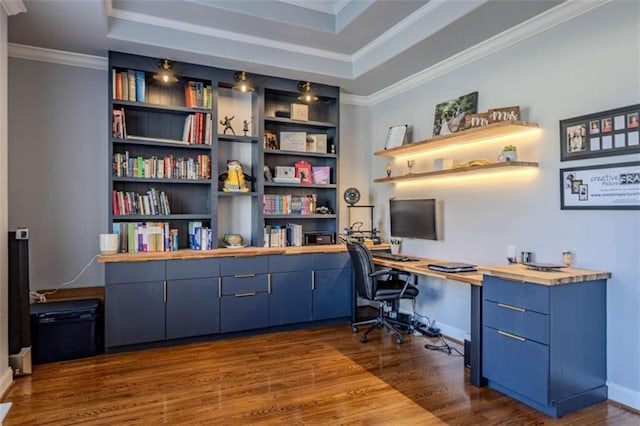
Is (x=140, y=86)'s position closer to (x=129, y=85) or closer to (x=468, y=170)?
(x=129, y=85)

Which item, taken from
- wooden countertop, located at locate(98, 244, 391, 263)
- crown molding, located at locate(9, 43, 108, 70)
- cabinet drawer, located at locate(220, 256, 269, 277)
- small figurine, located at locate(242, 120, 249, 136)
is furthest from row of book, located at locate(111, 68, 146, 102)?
cabinet drawer, located at locate(220, 256, 269, 277)

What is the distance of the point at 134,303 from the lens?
3.50m

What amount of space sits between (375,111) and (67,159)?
3.44 metres

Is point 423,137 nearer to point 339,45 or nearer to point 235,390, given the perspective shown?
point 339,45

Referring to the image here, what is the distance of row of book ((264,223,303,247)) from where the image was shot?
432 cm

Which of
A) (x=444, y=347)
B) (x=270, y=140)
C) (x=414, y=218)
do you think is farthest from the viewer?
(x=270, y=140)

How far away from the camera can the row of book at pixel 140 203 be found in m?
3.71

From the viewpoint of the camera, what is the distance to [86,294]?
365cm

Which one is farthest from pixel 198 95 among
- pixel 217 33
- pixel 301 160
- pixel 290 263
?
pixel 290 263

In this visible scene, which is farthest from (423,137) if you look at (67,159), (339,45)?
(67,159)

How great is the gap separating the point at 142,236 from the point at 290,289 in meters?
1.52

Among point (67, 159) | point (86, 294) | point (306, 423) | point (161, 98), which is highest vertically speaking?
point (161, 98)

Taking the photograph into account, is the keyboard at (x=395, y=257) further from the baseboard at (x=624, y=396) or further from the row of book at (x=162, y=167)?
the row of book at (x=162, y=167)

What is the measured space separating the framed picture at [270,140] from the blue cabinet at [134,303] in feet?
5.56
